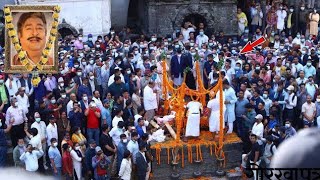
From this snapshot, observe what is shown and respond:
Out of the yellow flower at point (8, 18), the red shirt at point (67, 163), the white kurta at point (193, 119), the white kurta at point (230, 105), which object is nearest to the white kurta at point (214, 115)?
the white kurta at point (193, 119)

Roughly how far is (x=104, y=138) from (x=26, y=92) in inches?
117

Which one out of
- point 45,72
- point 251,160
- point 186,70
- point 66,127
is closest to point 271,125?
point 251,160

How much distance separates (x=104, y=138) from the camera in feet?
39.0

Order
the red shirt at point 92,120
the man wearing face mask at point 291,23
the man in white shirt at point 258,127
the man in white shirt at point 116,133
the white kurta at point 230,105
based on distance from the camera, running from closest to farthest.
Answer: the man in white shirt at point 116,133
the man in white shirt at point 258,127
the red shirt at point 92,120
the white kurta at point 230,105
the man wearing face mask at point 291,23

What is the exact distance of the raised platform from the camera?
12766 mm

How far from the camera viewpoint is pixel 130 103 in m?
13.4

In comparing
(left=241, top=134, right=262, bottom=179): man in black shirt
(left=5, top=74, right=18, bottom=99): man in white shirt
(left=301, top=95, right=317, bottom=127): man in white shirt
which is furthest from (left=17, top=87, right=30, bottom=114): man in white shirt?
(left=301, top=95, right=317, bottom=127): man in white shirt

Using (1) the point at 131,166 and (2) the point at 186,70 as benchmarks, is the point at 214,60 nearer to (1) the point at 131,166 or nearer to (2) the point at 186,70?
(2) the point at 186,70

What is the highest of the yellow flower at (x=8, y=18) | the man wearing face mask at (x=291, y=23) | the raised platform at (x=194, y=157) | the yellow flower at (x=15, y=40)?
the man wearing face mask at (x=291, y=23)

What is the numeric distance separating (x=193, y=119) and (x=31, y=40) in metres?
4.52

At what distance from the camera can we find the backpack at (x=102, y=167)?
11.4 meters

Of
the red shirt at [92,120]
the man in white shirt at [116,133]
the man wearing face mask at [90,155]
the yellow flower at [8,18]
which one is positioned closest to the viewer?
the man wearing face mask at [90,155]

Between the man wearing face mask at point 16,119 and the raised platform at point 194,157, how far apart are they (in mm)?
2980

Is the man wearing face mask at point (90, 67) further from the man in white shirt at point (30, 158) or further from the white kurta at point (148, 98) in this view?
the man in white shirt at point (30, 158)
